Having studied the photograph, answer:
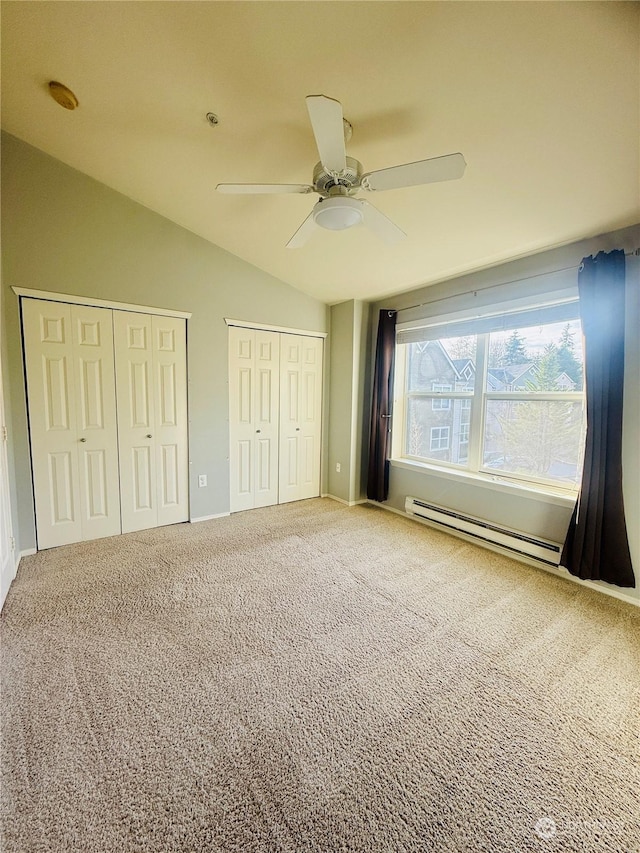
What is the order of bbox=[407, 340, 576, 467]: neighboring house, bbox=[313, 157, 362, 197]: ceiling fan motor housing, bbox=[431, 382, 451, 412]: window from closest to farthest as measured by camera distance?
bbox=[313, 157, 362, 197]: ceiling fan motor housing, bbox=[407, 340, 576, 467]: neighboring house, bbox=[431, 382, 451, 412]: window

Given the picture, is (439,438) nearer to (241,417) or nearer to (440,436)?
(440,436)

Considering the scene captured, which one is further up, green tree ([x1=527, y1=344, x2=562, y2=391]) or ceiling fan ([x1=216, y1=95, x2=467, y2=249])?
ceiling fan ([x1=216, y1=95, x2=467, y2=249])

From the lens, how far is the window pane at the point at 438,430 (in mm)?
3363

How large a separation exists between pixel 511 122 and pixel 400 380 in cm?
244

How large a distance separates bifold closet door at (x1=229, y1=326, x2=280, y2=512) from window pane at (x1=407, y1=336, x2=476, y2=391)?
1.55 metres

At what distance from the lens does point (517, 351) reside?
2.93 meters

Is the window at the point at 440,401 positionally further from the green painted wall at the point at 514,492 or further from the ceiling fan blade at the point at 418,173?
the ceiling fan blade at the point at 418,173

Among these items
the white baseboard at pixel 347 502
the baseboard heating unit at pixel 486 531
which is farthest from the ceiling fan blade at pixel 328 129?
the white baseboard at pixel 347 502

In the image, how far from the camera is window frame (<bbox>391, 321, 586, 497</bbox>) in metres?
2.72

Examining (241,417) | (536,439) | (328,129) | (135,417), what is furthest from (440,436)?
(135,417)

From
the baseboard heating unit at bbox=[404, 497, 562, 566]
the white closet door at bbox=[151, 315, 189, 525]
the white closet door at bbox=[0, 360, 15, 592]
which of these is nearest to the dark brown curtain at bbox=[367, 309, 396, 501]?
the baseboard heating unit at bbox=[404, 497, 562, 566]

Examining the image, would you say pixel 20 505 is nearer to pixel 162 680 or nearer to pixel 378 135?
pixel 162 680

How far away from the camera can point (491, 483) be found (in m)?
2.98

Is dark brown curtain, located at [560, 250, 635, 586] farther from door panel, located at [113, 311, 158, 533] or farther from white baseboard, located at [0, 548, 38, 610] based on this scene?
white baseboard, located at [0, 548, 38, 610]
